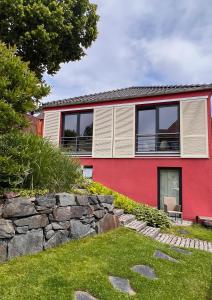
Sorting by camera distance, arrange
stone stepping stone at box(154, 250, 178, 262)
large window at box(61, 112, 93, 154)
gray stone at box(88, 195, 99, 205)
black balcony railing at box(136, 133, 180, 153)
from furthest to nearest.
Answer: large window at box(61, 112, 93, 154), black balcony railing at box(136, 133, 180, 153), gray stone at box(88, 195, 99, 205), stone stepping stone at box(154, 250, 178, 262)

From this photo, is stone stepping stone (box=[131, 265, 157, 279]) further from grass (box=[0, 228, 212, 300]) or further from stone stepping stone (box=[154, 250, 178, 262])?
stone stepping stone (box=[154, 250, 178, 262])

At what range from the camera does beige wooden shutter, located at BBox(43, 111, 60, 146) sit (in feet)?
53.3

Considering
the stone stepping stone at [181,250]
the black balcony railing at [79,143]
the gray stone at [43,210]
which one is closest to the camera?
the gray stone at [43,210]

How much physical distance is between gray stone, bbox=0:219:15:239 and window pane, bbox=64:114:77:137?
1191cm

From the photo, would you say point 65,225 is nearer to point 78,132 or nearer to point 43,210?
point 43,210

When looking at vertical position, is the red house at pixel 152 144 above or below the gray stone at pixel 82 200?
above

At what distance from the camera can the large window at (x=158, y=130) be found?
13328 millimetres

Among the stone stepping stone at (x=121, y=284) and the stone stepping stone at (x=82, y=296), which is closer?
the stone stepping stone at (x=82, y=296)

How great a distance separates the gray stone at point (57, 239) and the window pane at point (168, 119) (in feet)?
30.3

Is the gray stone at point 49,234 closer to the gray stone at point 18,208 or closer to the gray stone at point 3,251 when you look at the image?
the gray stone at point 18,208

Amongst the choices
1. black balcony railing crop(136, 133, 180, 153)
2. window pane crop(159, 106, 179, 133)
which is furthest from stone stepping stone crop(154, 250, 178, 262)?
window pane crop(159, 106, 179, 133)

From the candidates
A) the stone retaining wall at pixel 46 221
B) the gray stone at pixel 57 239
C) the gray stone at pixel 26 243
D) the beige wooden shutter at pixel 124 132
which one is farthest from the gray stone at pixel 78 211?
the beige wooden shutter at pixel 124 132

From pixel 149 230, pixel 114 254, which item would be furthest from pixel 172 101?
pixel 114 254

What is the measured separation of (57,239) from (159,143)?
30.7ft
